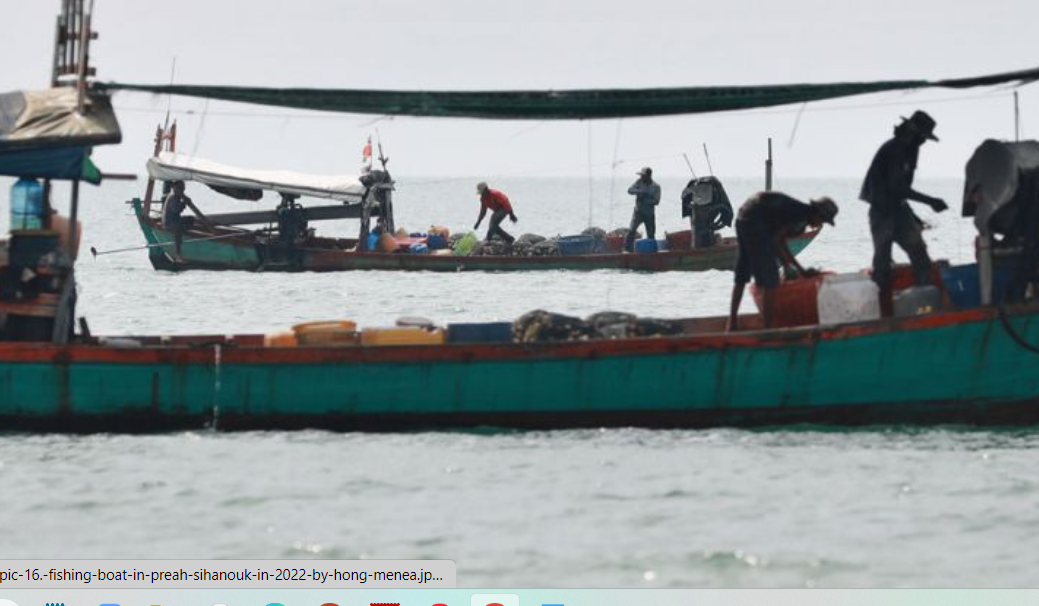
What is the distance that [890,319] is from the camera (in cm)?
1662

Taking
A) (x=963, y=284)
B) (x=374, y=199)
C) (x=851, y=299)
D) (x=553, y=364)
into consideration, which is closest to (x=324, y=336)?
(x=553, y=364)

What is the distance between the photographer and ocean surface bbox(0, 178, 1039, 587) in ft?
43.0

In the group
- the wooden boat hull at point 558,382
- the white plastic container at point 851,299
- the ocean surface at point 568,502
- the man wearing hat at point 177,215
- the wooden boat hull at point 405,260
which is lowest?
the ocean surface at point 568,502

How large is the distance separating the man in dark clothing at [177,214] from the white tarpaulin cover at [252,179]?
0.45 metres

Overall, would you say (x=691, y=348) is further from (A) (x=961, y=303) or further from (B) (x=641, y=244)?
(B) (x=641, y=244)

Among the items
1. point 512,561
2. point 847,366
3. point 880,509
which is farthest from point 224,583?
point 847,366

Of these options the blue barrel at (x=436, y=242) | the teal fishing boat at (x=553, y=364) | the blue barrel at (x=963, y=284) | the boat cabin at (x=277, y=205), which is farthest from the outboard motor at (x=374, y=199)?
the blue barrel at (x=963, y=284)

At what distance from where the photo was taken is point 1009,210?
1656 cm

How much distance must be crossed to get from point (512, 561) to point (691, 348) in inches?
168

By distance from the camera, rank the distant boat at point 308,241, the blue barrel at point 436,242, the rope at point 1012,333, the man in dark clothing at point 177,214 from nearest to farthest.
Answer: the rope at point 1012,333
the distant boat at point 308,241
the man in dark clothing at point 177,214
the blue barrel at point 436,242

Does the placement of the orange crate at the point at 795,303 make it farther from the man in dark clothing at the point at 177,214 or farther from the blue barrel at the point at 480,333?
the man in dark clothing at the point at 177,214

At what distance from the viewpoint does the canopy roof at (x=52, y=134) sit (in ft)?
55.6

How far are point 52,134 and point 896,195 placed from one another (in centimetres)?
762

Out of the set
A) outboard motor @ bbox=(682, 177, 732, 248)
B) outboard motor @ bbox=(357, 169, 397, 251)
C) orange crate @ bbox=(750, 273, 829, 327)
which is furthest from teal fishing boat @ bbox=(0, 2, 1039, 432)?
outboard motor @ bbox=(357, 169, 397, 251)
